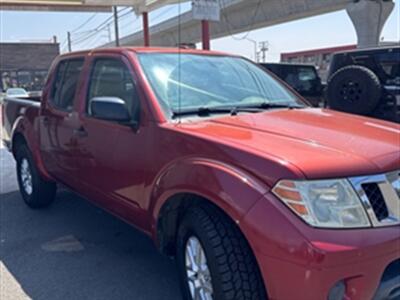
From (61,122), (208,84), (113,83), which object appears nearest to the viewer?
(208,84)

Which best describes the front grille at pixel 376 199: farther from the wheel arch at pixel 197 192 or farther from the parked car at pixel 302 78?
the parked car at pixel 302 78

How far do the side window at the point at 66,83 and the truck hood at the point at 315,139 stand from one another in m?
1.84

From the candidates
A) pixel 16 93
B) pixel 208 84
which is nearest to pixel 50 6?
pixel 16 93

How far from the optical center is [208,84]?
11.6 feet

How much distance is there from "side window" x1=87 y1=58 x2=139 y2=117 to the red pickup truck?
2cm

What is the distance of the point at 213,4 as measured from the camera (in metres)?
10.8

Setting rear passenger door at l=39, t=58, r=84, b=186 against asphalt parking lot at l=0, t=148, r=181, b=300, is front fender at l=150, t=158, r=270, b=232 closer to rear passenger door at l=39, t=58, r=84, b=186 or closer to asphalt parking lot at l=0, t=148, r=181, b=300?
asphalt parking lot at l=0, t=148, r=181, b=300

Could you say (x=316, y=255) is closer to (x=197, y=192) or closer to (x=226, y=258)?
(x=226, y=258)

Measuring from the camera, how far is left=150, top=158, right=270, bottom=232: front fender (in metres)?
2.28

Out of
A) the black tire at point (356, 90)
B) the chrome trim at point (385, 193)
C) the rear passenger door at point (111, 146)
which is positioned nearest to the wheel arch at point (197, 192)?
the rear passenger door at point (111, 146)

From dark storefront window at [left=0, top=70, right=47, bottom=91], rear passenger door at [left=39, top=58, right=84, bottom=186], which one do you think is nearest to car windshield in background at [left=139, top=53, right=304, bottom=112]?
rear passenger door at [left=39, top=58, right=84, bottom=186]

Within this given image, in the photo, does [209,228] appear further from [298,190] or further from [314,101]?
[314,101]

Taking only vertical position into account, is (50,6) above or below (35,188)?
above

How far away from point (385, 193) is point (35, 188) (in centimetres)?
412
